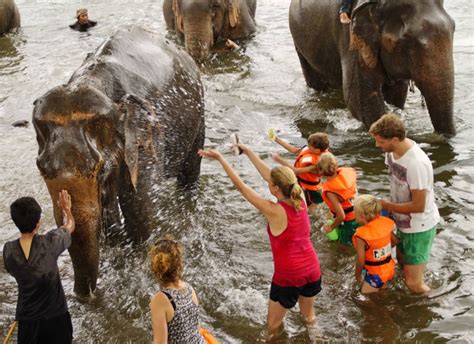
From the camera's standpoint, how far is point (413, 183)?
167 inches

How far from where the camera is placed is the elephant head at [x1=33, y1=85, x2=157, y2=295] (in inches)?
154

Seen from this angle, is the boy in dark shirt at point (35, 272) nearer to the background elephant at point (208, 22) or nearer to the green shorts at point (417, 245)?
the green shorts at point (417, 245)

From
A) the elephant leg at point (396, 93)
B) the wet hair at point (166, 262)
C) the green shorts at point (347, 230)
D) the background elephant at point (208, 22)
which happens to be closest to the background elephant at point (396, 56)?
the elephant leg at point (396, 93)

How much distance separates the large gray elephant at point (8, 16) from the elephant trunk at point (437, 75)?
1105cm

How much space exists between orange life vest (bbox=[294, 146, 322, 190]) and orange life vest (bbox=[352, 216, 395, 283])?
1.10 m

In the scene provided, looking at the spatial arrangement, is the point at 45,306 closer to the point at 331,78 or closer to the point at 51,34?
the point at 331,78

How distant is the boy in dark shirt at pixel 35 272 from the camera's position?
3.63m

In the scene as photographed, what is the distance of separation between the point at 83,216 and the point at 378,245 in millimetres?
1897

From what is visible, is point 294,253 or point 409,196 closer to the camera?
point 294,253

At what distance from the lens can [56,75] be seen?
11.5m

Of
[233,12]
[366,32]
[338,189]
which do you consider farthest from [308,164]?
[233,12]

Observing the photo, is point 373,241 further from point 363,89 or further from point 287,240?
point 363,89

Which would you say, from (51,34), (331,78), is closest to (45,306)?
(331,78)

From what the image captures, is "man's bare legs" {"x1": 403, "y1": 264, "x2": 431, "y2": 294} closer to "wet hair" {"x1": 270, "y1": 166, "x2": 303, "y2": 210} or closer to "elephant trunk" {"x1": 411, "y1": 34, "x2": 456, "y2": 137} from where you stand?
"wet hair" {"x1": 270, "y1": 166, "x2": 303, "y2": 210}
